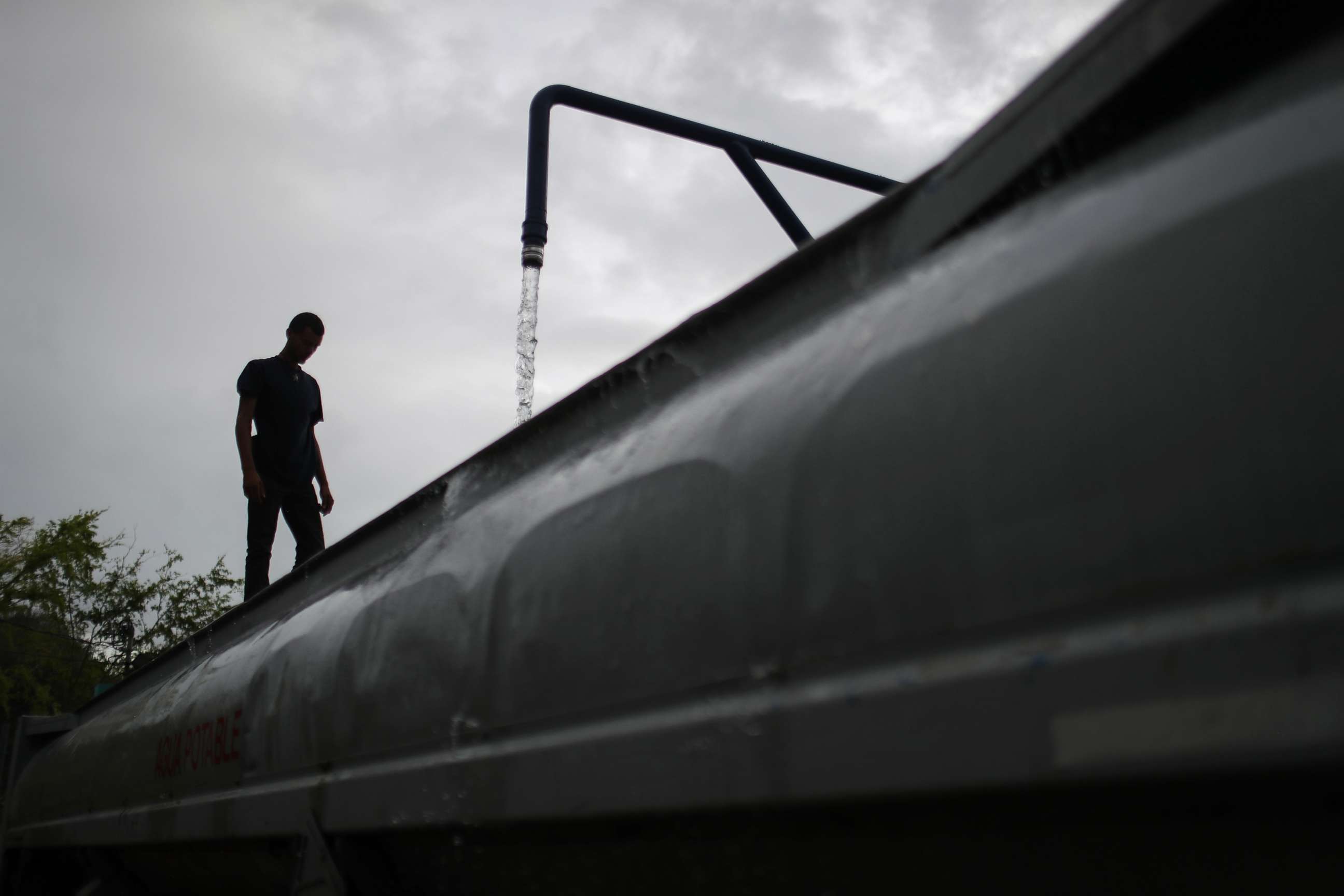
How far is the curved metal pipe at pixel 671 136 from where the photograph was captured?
457cm

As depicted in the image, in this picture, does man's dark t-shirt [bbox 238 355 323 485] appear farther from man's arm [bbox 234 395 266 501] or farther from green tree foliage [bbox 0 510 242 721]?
green tree foliage [bbox 0 510 242 721]

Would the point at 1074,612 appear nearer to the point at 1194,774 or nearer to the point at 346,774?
the point at 1194,774

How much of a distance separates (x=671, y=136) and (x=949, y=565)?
16.5ft

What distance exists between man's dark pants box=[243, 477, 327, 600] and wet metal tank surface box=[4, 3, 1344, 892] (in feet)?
12.0

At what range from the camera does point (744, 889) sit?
1.45 m

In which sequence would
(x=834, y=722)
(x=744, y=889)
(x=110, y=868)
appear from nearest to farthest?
(x=834, y=722) < (x=744, y=889) < (x=110, y=868)

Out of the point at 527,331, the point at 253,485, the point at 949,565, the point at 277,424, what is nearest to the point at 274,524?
the point at 253,485

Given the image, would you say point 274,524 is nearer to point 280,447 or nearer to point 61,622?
point 280,447

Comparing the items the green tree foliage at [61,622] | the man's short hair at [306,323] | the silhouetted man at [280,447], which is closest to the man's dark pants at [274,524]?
the silhouetted man at [280,447]

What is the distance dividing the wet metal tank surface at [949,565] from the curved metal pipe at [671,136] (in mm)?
2663

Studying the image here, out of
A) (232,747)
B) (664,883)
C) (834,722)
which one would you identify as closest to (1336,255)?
(834,722)

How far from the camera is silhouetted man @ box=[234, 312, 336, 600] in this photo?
5.45 metres

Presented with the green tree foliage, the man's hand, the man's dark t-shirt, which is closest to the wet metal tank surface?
the man's hand

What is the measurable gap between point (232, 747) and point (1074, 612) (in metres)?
2.48
